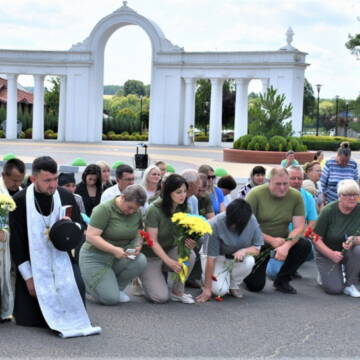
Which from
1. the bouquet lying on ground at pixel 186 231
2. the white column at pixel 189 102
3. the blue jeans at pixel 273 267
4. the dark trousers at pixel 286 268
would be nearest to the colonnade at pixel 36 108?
the white column at pixel 189 102

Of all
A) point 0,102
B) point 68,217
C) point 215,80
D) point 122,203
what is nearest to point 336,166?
point 122,203

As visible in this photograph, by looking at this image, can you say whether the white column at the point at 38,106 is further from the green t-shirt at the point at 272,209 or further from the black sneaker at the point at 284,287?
the black sneaker at the point at 284,287

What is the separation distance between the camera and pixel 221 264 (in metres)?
8.56

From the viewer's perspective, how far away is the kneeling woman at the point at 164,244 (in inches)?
322

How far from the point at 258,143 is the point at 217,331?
25695 mm

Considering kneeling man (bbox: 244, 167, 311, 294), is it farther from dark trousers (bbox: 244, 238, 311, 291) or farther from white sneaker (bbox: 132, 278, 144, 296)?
white sneaker (bbox: 132, 278, 144, 296)

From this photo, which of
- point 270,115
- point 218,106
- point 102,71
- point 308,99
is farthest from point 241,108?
point 308,99

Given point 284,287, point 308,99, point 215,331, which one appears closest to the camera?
point 215,331

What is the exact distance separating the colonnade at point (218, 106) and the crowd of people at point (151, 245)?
112ft

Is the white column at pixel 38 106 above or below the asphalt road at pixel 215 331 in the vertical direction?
above

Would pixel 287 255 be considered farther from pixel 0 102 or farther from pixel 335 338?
pixel 0 102

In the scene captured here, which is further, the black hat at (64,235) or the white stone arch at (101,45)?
the white stone arch at (101,45)

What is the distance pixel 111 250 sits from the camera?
7.80 metres

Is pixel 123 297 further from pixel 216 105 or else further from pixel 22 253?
pixel 216 105
